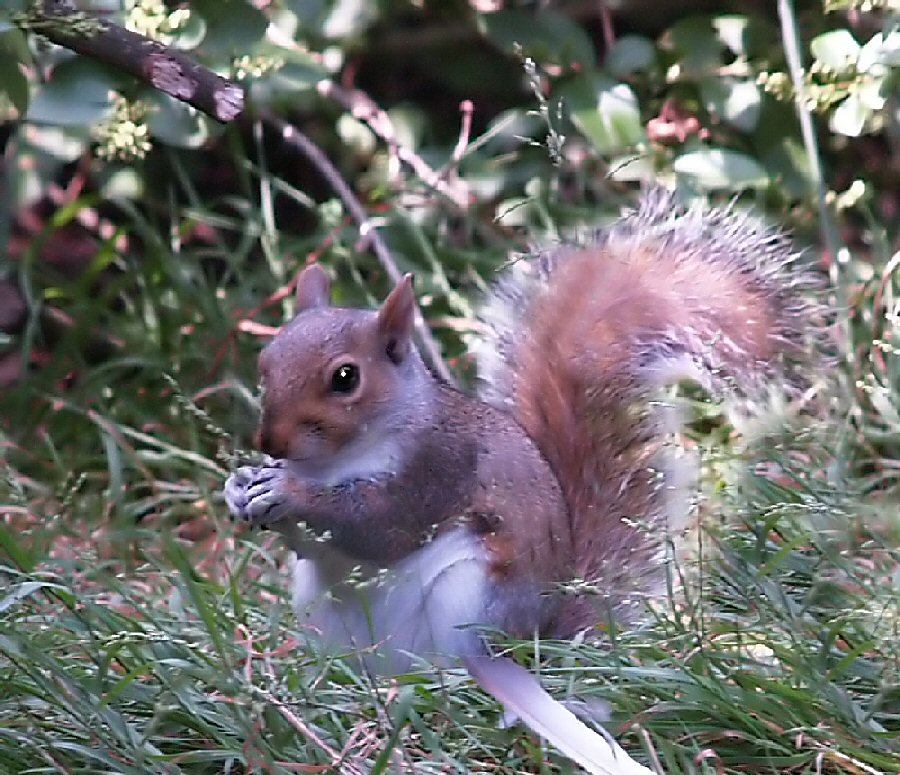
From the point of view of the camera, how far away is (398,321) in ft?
5.52

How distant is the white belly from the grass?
0.18 ft

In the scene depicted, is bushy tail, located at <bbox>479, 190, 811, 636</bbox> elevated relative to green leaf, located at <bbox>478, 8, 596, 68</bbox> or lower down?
lower down

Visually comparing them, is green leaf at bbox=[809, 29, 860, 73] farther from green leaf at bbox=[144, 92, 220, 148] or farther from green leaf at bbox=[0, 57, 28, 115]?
green leaf at bbox=[0, 57, 28, 115]

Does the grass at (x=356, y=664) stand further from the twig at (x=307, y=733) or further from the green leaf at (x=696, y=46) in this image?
the green leaf at (x=696, y=46)

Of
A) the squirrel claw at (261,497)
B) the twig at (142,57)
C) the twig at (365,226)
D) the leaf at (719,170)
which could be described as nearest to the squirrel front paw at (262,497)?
the squirrel claw at (261,497)

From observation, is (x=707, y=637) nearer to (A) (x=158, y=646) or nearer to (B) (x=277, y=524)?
(B) (x=277, y=524)

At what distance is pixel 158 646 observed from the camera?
1558 mm

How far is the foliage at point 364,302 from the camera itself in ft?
4.62

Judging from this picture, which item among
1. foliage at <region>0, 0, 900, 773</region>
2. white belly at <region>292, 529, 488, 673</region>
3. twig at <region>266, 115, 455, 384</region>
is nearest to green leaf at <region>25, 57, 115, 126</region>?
foliage at <region>0, 0, 900, 773</region>

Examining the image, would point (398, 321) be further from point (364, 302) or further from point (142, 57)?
point (364, 302)

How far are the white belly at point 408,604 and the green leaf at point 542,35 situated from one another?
1274mm

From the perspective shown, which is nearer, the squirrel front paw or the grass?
the grass

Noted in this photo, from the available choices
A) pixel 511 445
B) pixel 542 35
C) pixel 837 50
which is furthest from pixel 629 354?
pixel 542 35

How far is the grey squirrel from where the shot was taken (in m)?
1.60
